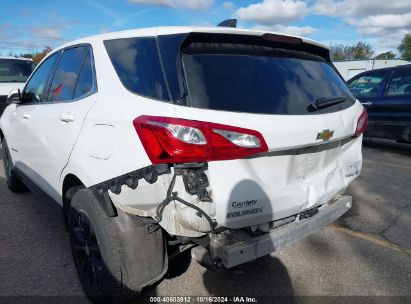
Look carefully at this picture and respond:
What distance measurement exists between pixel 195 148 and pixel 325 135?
0.98 m

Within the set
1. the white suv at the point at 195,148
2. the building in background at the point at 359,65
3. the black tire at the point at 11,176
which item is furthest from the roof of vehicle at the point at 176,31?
the building in background at the point at 359,65

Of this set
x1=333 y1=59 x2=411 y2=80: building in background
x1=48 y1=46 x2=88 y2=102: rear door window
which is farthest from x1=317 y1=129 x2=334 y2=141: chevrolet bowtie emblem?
x1=333 y1=59 x2=411 y2=80: building in background

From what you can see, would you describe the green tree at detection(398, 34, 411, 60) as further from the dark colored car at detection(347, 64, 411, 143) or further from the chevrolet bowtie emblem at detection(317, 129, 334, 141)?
the chevrolet bowtie emblem at detection(317, 129, 334, 141)

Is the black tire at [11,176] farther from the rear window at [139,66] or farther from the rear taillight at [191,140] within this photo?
the rear taillight at [191,140]

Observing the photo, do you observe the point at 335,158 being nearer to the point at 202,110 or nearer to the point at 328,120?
the point at 328,120

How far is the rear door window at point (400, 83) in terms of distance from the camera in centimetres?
709

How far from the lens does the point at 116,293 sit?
238 cm

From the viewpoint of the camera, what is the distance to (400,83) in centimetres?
726

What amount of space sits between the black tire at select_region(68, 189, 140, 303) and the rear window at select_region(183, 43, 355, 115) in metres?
1.03

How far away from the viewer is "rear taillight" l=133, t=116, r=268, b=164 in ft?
6.33

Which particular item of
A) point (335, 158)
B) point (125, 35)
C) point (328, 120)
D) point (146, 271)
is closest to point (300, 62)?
point (328, 120)

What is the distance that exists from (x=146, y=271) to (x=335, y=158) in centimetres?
159

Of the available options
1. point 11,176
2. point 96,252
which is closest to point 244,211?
point 96,252

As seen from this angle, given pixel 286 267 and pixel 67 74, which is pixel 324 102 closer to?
pixel 286 267
